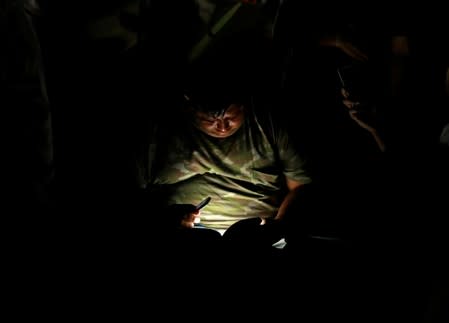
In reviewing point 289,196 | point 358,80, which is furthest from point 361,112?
point 289,196

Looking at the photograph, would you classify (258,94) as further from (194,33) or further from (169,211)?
(169,211)

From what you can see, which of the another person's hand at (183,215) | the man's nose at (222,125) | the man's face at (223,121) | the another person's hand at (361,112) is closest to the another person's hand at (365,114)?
the another person's hand at (361,112)

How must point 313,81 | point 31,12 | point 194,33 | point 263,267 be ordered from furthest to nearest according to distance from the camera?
point 313,81 → point 194,33 → point 263,267 → point 31,12

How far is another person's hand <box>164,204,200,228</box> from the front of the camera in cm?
344

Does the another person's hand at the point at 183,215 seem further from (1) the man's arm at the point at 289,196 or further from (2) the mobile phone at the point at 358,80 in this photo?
(2) the mobile phone at the point at 358,80

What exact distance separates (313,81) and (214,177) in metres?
1.44

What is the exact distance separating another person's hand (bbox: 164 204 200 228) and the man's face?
86 centimetres

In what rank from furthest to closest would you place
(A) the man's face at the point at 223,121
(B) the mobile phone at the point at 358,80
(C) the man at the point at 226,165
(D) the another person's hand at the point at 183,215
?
1. (C) the man at the point at 226,165
2. (A) the man's face at the point at 223,121
3. (B) the mobile phone at the point at 358,80
4. (D) the another person's hand at the point at 183,215

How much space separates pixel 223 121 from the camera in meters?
3.92

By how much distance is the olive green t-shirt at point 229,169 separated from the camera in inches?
163

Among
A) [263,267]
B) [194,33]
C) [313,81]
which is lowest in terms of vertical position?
[263,267]

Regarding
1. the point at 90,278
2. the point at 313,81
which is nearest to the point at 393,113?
the point at 313,81

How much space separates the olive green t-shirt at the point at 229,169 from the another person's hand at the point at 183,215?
0.56 metres

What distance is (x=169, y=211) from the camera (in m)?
3.53
